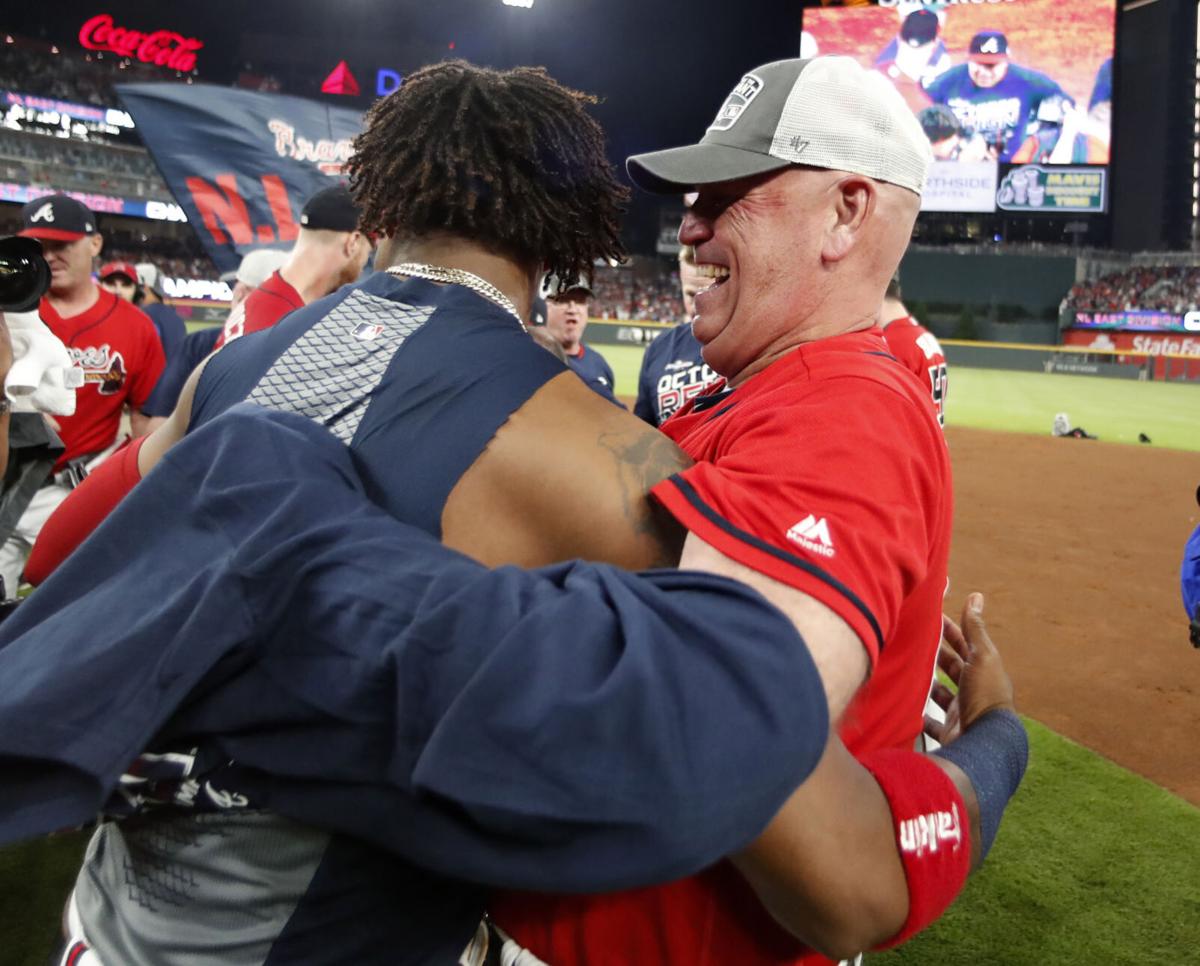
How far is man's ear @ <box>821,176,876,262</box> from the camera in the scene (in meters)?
1.57

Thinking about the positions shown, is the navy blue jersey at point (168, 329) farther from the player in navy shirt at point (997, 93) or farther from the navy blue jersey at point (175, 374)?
the player in navy shirt at point (997, 93)

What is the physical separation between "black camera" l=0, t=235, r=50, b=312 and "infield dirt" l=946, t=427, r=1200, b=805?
186 inches

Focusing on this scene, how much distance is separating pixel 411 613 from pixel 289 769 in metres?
0.24

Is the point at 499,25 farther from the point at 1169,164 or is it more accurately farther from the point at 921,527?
the point at 921,527

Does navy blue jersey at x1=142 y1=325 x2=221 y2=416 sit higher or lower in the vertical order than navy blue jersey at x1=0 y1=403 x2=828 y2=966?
lower

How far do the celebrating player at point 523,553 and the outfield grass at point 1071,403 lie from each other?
15.3 meters

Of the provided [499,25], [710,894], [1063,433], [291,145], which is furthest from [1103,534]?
[499,25]

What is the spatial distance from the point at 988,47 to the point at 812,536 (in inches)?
1464

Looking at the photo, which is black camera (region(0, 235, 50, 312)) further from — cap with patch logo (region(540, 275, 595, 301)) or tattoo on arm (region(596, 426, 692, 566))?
tattoo on arm (region(596, 426, 692, 566))

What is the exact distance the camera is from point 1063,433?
15125 mm

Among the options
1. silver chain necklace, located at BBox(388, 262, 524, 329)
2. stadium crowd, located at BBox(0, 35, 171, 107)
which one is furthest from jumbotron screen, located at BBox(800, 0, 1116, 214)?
silver chain necklace, located at BBox(388, 262, 524, 329)

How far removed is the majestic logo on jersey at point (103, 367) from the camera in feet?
18.5

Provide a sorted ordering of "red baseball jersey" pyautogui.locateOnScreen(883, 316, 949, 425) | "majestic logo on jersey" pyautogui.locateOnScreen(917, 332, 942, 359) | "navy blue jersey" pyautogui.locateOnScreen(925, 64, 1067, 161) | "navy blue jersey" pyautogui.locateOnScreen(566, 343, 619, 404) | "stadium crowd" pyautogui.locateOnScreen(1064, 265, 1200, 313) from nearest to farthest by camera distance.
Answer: "red baseball jersey" pyautogui.locateOnScreen(883, 316, 949, 425) < "majestic logo on jersey" pyautogui.locateOnScreen(917, 332, 942, 359) < "navy blue jersey" pyautogui.locateOnScreen(566, 343, 619, 404) < "navy blue jersey" pyautogui.locateOnScreen(925, 64, 1067, 161) < "stadium crowd" pyautogui.locateOnScreen(1064, 265, 1200, 313)

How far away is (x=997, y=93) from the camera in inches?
1294
